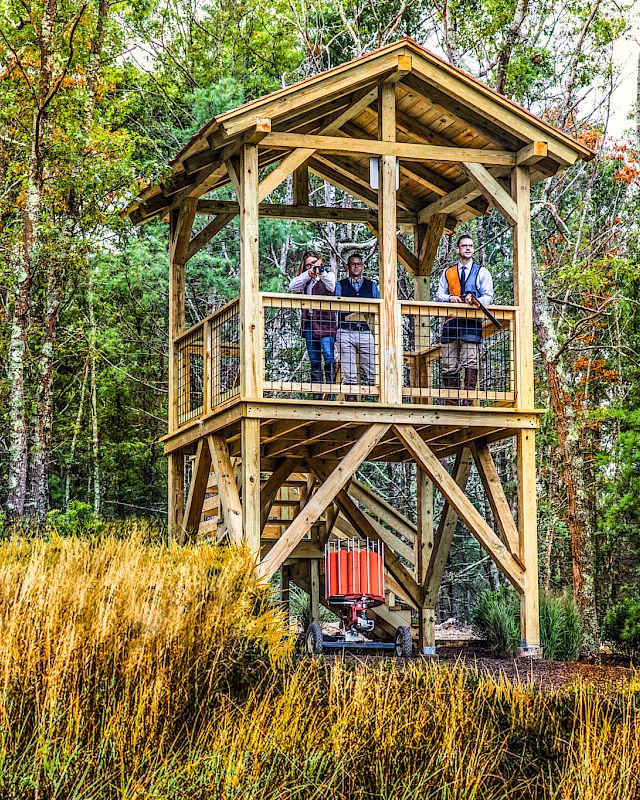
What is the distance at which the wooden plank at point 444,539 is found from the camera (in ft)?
50.0

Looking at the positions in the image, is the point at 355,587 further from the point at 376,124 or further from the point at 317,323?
the point at 376,124

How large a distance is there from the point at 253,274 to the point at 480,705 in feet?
20.4

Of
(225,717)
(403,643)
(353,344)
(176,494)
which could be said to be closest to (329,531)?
(176,494)

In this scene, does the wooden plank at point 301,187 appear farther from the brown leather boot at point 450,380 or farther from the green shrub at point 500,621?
the green shrub at point 500,621

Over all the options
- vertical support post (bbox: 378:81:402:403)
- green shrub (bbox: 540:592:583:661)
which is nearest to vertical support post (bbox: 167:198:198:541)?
vertical support post (bbox: 378:81:402:403)

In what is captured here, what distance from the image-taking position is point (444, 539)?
50.5ft

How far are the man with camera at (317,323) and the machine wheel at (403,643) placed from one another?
2927 mm

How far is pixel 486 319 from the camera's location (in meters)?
13.9

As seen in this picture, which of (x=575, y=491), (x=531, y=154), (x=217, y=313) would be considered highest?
(x=531, y=154)

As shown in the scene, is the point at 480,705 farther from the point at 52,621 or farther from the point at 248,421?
the point at 248,421

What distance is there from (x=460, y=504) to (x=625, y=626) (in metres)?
3.71

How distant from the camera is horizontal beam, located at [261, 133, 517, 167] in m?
13.5

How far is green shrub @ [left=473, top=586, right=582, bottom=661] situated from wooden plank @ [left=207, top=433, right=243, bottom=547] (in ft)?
13.1

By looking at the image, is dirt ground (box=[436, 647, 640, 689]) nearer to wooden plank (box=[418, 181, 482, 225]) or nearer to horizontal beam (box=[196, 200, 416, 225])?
wooden plank (box=[418, 181, 482, 225])
